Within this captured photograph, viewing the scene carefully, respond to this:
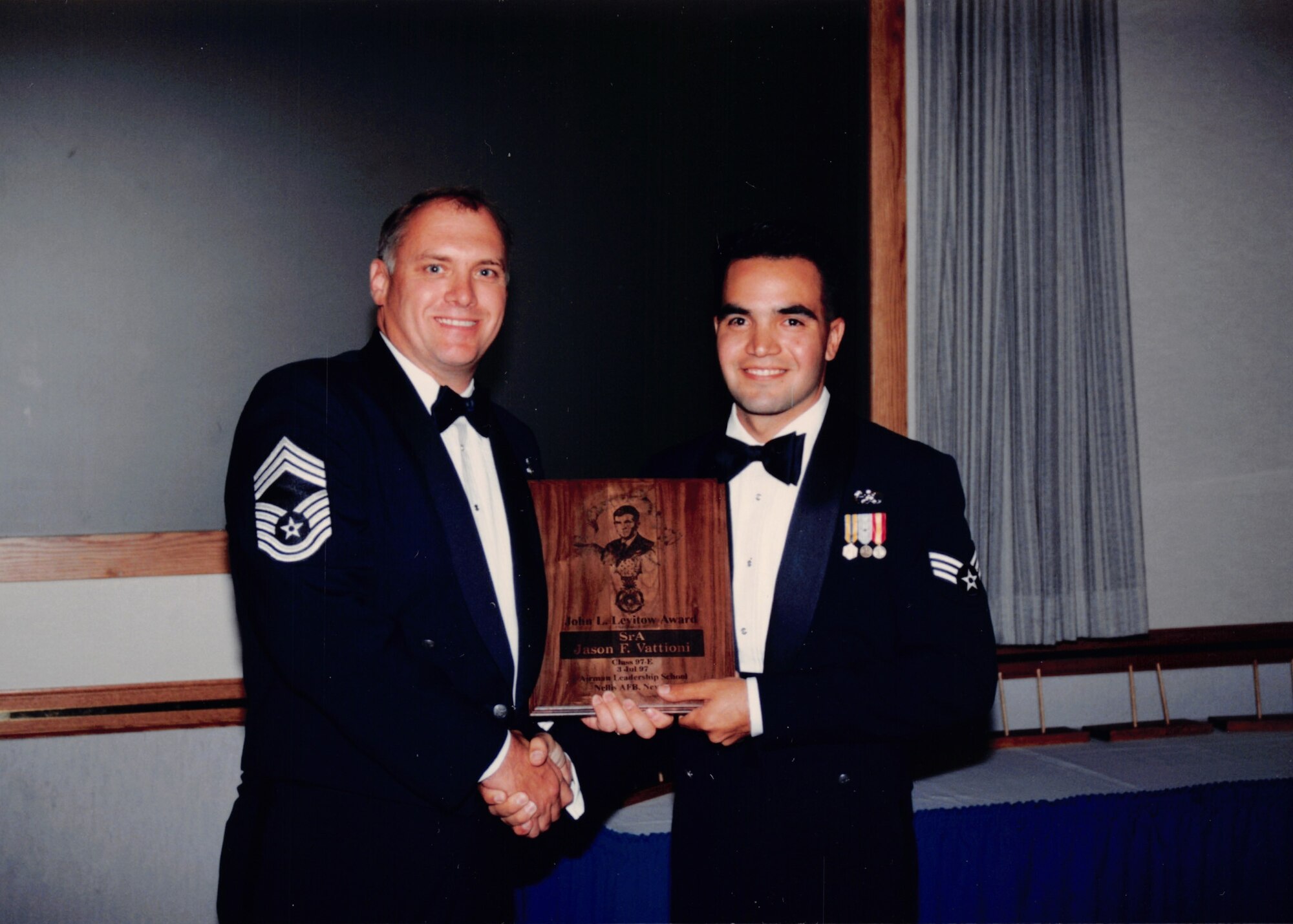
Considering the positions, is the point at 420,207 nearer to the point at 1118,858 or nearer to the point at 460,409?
the point at 460,409

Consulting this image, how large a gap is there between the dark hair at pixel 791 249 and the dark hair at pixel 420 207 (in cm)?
54

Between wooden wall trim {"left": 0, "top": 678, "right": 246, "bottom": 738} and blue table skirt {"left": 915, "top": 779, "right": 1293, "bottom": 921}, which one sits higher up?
wooden wall trim {"left": 0, "top": 678, "right": 246, "bottom": 738}

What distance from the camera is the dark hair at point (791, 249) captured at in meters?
1.97

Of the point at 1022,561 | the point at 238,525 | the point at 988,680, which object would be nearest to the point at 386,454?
the point at 238,525

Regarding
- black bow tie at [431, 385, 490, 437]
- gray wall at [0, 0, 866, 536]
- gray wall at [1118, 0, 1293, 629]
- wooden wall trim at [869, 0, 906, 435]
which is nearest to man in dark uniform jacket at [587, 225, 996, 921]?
black bow tie at [431, 385, 490, 437]

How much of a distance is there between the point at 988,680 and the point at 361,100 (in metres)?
2.59

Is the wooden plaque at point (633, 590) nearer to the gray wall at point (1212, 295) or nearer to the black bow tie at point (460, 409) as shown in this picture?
the black bow tie at point (460, 409)

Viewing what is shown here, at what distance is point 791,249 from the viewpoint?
197 cm

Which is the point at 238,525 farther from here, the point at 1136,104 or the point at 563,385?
the point at 1136,104

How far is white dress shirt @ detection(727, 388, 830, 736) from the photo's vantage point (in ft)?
6.34

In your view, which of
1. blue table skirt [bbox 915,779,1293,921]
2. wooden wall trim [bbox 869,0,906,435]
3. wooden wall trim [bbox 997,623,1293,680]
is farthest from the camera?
wooden wall trim [bbox 997,623,1293,680]

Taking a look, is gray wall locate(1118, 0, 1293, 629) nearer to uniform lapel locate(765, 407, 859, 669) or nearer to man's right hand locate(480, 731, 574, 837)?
uniform lapel locate(765, 407, 859, 669)

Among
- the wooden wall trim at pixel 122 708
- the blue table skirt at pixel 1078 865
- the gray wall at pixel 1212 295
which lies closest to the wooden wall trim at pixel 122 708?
the wooden wall trim at pixel 122 708

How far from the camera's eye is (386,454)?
176 centimetres
